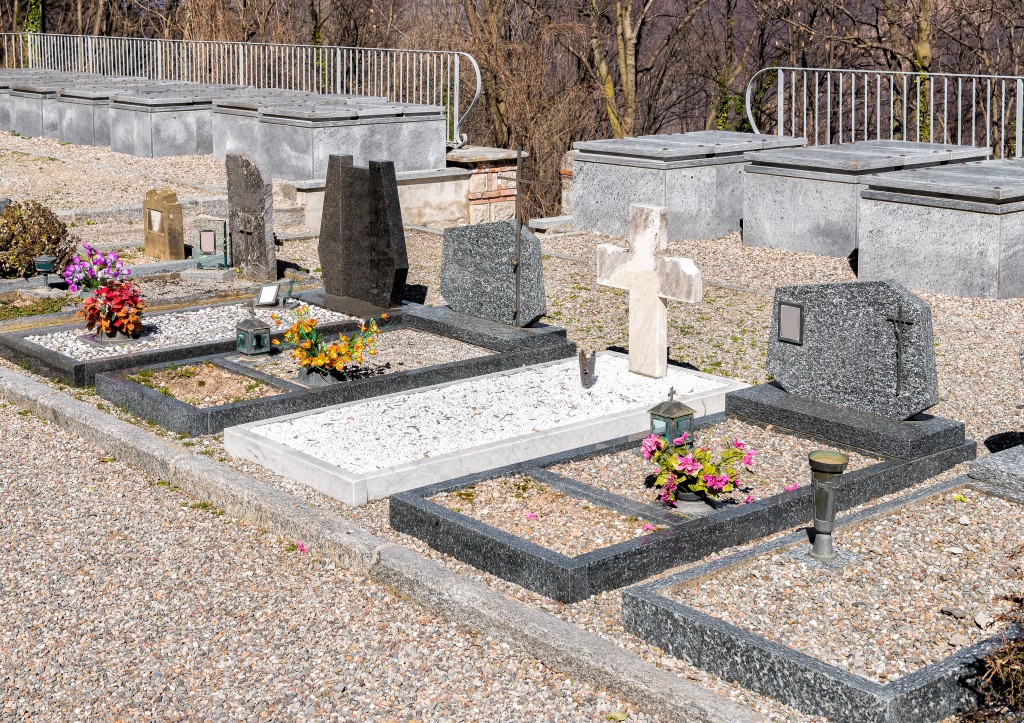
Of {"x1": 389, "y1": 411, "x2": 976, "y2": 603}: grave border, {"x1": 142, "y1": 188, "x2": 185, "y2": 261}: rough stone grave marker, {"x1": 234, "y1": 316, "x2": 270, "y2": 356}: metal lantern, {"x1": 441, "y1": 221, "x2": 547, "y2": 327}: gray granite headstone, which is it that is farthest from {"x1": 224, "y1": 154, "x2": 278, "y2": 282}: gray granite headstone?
{"x1": 389, "y1": 411, "x2": 976, "y2": 603}: grave border

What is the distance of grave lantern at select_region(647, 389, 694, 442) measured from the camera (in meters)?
6.90

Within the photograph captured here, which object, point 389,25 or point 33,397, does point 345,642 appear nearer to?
point 33,397

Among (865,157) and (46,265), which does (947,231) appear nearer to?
(865,157)

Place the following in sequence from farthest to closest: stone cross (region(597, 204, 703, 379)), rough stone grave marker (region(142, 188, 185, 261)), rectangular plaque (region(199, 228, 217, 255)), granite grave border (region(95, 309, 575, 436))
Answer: rough stone grave marker (region(142, 188, 185, 261)) < rectangular plaque (region(199, 228, 217, 255)) < stone cross (region(597, 204, 703, 379)) < granite grave border (region(95, 309, 575, 436))

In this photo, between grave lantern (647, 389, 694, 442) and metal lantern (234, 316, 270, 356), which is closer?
grave lantern (647, 389, 694, 442)

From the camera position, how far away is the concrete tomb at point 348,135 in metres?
16.1

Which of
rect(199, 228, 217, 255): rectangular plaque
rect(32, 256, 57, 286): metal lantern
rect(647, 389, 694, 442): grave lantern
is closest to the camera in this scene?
rect(647, 389, 694, 442): grave lantern

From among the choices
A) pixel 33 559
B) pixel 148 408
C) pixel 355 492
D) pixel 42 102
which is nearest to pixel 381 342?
pixel 148 408

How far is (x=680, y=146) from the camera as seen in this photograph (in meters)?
14.1

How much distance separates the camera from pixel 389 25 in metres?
26.6

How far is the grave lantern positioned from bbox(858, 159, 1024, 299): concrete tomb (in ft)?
16.8

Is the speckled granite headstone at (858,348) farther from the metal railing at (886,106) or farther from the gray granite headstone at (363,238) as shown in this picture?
the metal railing at (886,106)

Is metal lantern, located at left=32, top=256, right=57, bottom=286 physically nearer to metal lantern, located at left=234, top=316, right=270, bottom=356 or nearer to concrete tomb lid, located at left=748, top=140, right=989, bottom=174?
metal lantern, located at left=234, top=316, right=270, bottom=356

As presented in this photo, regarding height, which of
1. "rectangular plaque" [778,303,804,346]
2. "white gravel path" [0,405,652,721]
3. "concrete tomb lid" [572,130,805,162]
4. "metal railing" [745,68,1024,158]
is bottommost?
"white gravel path" [0,405,652,721]
